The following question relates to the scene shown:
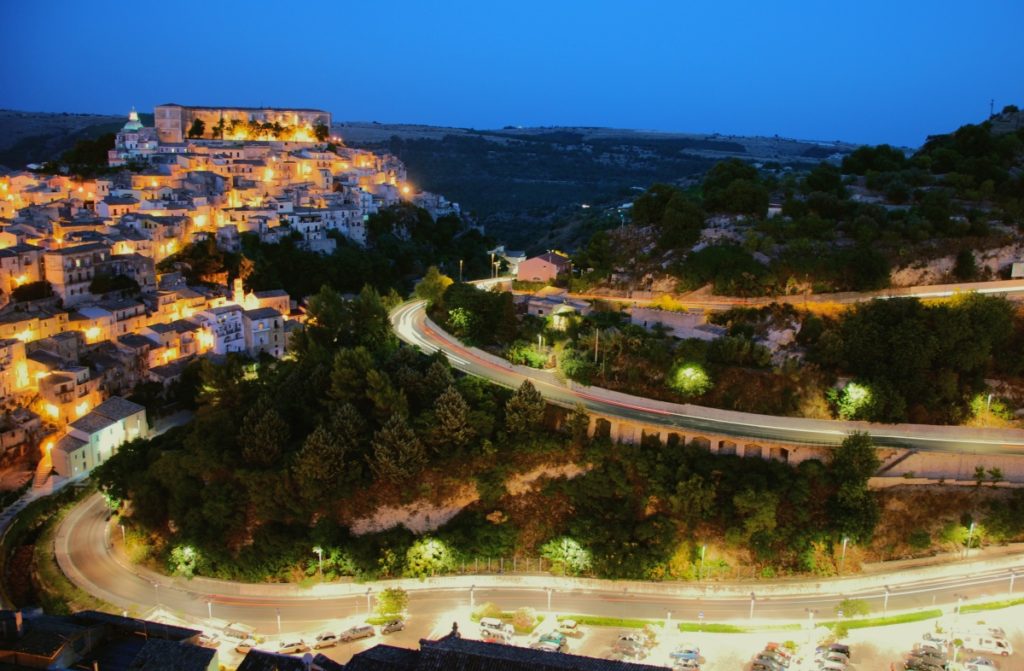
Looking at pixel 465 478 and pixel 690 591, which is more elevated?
pixel 465 478

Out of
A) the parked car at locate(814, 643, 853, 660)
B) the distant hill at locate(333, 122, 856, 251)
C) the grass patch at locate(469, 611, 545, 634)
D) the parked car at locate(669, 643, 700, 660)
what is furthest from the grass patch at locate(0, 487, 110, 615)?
the distant hill at locate(333, 122, 856, 251)

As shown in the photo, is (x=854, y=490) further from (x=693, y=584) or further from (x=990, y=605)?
(x=693, y=584)

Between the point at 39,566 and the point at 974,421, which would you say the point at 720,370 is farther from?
the point at 39,566

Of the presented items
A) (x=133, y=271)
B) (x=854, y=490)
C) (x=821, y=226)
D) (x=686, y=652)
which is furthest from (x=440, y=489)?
(x=133, y=271)

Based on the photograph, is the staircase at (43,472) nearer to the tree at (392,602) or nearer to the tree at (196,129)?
the tree at (392,602)

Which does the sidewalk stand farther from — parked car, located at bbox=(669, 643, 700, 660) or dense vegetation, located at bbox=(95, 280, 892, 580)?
parked car, located at bbox=(669, 643, 700, 660)

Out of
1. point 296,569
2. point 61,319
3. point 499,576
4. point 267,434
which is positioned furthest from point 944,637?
point 61,319
